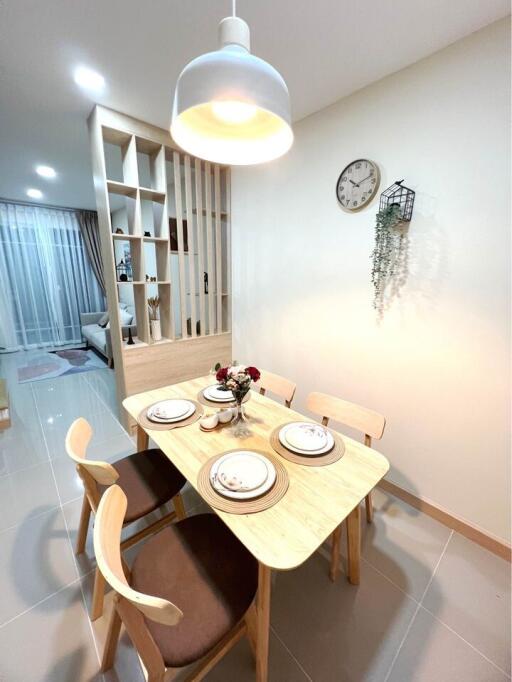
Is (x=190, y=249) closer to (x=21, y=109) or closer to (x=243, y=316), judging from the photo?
(x=243, y=316)

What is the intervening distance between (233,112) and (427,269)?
4.20 feet

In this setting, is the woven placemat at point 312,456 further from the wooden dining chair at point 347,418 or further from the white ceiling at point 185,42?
the white ceiling at point 185,42

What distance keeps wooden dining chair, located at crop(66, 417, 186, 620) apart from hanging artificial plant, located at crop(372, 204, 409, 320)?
63.0 inches

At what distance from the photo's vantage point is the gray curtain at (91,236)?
5043 millimetres

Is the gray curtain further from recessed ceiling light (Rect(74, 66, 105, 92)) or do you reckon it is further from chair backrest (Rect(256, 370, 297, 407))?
chair backrest (Rect(256, 370, 297, 407))

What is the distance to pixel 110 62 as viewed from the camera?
149cm

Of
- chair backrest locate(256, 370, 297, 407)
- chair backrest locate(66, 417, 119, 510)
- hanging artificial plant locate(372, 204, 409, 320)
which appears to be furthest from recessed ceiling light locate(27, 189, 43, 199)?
hanging artificial plant locate(372, 204, 409, 320)

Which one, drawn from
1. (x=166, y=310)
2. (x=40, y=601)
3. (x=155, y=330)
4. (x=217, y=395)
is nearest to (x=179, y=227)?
(x=166, y=310)

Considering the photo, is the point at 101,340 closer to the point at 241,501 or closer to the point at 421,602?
the point at 241,501

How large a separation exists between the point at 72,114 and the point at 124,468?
8.37 ft

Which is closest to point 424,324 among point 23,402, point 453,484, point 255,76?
point 453,484

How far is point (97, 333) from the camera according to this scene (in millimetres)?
4590

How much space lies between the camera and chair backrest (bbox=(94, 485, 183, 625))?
56 centimetres

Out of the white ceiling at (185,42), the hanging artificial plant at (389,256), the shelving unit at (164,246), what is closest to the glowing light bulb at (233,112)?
the white ceiling at (185,42)
